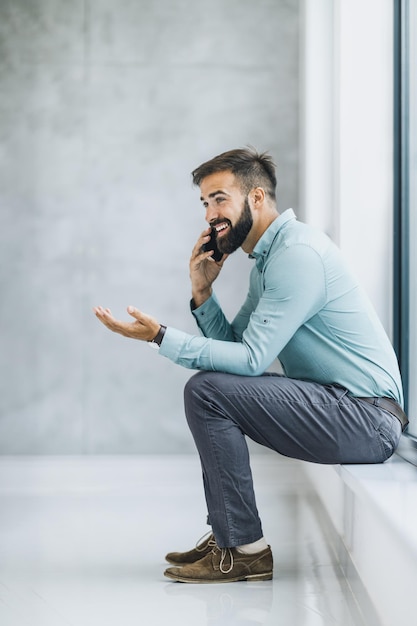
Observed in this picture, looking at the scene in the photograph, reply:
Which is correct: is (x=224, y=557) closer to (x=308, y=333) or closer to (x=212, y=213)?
(x=308, y=333)

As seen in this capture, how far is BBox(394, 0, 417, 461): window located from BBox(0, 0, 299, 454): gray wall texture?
1368 millimetres

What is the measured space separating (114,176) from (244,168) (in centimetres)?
186

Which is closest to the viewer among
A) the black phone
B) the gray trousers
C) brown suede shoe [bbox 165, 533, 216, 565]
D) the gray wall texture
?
the gray trousers

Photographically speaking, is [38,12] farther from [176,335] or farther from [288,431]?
[288,431]

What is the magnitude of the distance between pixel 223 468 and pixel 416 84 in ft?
4.44

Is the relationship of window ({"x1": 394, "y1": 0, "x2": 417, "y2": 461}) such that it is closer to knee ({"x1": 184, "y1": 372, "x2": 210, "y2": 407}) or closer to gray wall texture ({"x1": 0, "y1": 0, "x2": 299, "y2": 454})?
knee ({"x1": 184, "y1": 372, "x2": 210, "y2": 407})

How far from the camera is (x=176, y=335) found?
6.39 feet

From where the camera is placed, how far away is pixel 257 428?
1938mm

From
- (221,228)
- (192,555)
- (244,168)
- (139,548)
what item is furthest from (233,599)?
(244,168)

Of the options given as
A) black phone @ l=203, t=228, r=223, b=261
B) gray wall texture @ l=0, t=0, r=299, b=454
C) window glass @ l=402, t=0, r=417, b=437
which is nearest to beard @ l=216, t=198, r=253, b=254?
black phone @ l=203, t=228, r=223, b=261

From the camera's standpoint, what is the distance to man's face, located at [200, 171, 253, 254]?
7.32ft

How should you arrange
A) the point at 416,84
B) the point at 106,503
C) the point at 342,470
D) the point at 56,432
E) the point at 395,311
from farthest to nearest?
1. the point at 56,432
2. the point at 106,503
3. the point at 395,311
4. the point at 416,84
5. the point at 342,470

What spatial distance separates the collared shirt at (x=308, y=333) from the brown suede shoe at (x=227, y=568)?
0.47 meters

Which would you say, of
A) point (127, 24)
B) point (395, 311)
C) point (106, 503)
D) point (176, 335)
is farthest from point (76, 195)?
Result: point (176, 335)
